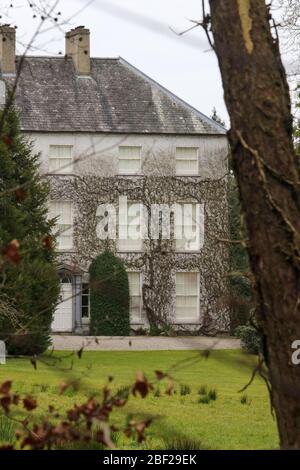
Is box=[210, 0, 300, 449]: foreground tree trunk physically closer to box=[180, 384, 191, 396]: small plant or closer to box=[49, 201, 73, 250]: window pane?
box=[180, 384, 191, 396]: small plant

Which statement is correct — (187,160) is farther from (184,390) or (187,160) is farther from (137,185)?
(184,390)

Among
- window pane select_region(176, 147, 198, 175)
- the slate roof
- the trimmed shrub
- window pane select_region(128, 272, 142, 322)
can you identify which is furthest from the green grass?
window pane select_region(176, 147, 198, 175)

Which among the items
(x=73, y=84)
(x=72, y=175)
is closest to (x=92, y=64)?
(x=73, y=84)

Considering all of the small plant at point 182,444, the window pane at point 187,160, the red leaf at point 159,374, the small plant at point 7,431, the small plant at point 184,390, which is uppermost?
the window pane at point 187,160

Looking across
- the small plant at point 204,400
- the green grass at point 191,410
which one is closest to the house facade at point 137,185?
the green grass at point 191,410

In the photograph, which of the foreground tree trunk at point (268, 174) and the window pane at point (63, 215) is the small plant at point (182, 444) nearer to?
the foreground tree trunk at point (268, 174)

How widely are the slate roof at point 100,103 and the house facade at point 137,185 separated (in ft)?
0.12

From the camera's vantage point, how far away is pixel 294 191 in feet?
16.8

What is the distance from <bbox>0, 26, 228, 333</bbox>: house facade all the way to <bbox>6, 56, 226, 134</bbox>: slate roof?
35 mm

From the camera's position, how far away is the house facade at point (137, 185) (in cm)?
3931

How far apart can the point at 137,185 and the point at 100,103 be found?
317 centimetres
